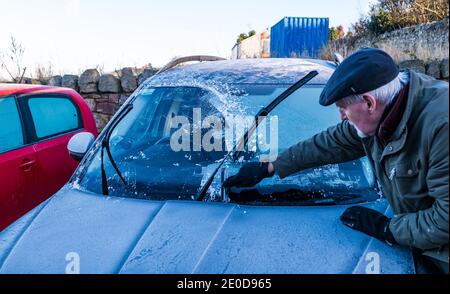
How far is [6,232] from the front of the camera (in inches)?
73.8

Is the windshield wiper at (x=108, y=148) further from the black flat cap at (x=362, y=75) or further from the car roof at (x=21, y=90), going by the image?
the car roof at (x=21, y=90)

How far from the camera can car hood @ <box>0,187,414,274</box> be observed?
5.00 ft

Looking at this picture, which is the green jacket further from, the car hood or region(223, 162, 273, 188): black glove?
region(223, 162, 273, 188): black glove

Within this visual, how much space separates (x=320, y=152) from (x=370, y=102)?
1.83ft

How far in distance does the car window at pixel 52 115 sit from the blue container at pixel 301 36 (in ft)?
22.8

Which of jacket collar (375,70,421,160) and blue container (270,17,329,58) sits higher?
blue container (270,17,329,58)

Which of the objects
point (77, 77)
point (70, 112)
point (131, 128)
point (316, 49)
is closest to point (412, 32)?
point (316, 49)

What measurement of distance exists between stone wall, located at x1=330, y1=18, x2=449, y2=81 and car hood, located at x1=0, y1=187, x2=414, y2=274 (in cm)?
416

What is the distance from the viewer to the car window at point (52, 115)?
3747mm

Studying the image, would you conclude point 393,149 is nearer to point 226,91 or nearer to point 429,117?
point 429,117

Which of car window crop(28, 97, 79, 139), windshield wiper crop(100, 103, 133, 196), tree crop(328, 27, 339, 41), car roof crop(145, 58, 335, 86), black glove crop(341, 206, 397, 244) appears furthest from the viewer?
tree crop(328, 27, 339, 41)

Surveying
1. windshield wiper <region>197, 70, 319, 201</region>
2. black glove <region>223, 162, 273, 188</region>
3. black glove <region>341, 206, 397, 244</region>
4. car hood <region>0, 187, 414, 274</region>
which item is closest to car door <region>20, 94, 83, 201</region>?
car hood <region>0, 187, 414, 274</region>

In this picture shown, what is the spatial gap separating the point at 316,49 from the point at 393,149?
9707mm

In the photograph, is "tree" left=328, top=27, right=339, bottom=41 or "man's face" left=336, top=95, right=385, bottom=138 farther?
"tree" left=328, top=27, right=339, bottom=41
